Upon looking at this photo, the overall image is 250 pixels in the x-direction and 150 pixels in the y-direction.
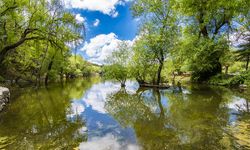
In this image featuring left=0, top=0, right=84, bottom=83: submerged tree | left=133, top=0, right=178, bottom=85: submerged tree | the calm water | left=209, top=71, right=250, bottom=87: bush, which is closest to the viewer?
the calm water

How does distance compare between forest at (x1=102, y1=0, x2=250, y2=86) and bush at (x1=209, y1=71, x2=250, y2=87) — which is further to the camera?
forest at (x1=102, y1=0, x2=250, y2=86)

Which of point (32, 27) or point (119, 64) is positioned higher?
point (32, 27)

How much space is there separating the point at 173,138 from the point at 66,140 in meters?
3.11

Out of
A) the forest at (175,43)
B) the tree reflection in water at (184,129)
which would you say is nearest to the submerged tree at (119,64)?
the forest at (175,43)

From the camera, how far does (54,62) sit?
3869 centimetres

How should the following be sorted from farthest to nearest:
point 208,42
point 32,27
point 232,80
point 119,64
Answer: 1. point 119,64
2. point 208,42
3. point 232,80
4. point 32,27

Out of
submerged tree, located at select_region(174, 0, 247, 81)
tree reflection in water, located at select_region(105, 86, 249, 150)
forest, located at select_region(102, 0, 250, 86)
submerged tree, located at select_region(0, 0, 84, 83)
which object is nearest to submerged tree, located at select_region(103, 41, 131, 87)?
forest, located at select_region(102, 0, 250, 86)

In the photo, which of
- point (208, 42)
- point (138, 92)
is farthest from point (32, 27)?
point (208, 42)

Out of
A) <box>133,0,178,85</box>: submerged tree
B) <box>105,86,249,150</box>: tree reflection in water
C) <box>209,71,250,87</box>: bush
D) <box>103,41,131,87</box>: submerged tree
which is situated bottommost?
<box>105,86,249,150</box>: tree reflection in water

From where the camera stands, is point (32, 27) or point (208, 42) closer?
point (32, 27)

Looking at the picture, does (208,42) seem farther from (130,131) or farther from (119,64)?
(130,131)

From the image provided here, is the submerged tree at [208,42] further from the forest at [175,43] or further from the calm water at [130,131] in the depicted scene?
the calm water at [130,131]

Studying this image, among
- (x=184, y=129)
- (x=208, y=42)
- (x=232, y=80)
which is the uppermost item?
(x=208, y=42)

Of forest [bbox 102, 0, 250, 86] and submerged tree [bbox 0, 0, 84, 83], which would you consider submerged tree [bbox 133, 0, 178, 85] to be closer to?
forest [bbox 102, 0, 250, 86]
